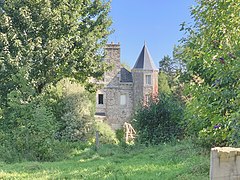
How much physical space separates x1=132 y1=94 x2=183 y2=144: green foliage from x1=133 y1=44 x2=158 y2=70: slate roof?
14717 millimetres

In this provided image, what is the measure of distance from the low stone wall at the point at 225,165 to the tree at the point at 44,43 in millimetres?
13770

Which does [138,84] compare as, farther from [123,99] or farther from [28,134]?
[28,134]

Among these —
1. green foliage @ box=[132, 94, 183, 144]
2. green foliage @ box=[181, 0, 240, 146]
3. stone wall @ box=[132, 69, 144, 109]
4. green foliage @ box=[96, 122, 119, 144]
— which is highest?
stone wall @ box=[132, 69, 144, 109]

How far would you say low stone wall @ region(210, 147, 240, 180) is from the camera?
1233 mm

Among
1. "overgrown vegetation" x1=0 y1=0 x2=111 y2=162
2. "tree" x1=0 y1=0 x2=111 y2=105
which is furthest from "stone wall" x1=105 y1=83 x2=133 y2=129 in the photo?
"tree" x1=0 y1=0 x2=111 y2=105

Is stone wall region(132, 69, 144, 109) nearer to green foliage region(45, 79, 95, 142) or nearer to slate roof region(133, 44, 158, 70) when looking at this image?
slate roof region(133, 44, 158, 70)

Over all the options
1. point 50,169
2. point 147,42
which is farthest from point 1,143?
point 147,42

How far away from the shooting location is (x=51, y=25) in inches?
611

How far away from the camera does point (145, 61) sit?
29828 millimetres

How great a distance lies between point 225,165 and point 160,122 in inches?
525

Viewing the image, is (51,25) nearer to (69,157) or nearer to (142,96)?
(69,157)

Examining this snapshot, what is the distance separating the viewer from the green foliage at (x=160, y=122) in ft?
46.6

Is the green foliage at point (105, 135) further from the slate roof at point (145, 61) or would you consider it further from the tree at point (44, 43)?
the slate roof at point (145, 61)

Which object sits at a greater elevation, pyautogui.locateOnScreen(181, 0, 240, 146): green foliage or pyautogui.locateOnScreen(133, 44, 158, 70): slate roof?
pyautogui.locateOnScreen(133, 44, 158, 70): slate roof
